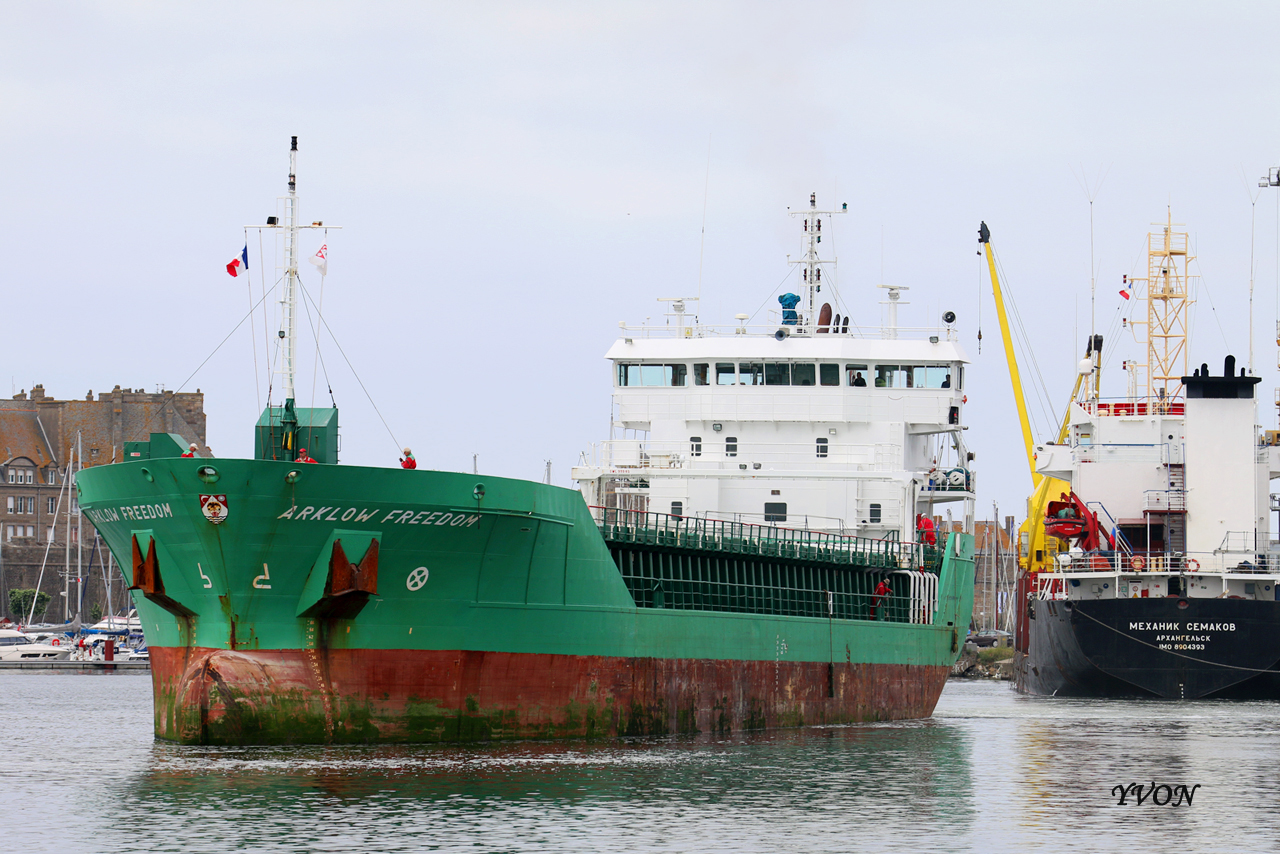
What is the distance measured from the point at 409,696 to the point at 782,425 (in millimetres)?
13898

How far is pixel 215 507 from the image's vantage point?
23188 millimetres

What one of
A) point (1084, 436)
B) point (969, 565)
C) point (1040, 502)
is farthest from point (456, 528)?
point (1040, 502)

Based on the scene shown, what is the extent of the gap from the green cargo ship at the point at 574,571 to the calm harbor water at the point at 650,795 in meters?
0.82

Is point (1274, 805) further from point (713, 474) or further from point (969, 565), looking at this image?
point (969, 565)

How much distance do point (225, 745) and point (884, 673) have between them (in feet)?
49.4

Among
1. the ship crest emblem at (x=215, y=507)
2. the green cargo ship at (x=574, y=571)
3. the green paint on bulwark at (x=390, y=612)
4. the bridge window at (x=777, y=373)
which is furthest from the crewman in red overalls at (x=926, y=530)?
the ship crest emblem at (x=215, y=507)

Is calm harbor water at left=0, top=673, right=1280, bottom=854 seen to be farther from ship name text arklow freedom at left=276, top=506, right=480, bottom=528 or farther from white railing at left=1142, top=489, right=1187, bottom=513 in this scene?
white railing at left=1142, top=489, right=1187, bottom=513

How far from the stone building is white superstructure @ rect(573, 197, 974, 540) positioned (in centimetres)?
6407

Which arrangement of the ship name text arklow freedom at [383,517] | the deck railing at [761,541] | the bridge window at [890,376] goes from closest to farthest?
the ship name text arklow freedom at [383,517], the deck railing at [761,541], the bridge window at [890,376]

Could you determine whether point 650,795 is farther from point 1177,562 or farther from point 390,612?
point 1177,562

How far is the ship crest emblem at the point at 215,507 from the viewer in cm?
2319

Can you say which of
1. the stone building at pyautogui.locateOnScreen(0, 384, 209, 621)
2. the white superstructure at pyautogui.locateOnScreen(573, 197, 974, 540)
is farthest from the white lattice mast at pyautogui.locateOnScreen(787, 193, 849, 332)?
the stone building at pyautogui.locateOnScreen(0, 384, 209, 621)

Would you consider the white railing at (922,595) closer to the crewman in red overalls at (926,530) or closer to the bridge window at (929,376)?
the crewman in red overalls at (926,530)

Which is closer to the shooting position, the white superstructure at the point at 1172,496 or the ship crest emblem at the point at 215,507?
the ship crest emblem at the point at 215,507
